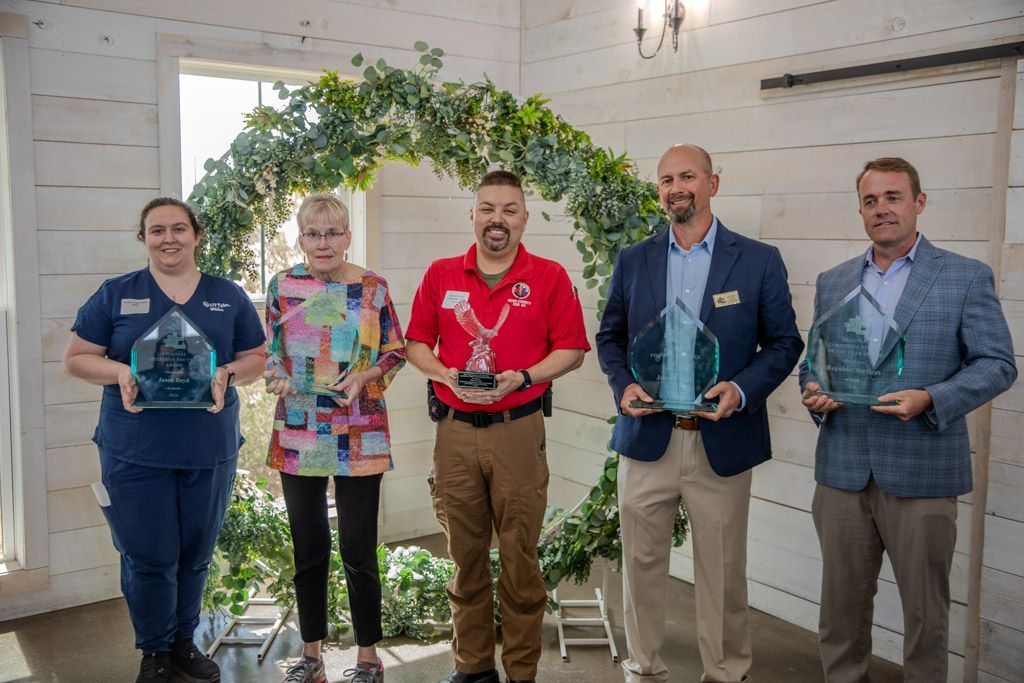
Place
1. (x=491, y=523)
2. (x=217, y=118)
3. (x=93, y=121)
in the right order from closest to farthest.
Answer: (x=491, y=523) → (x=93, y=121) → (x=217, y=118)

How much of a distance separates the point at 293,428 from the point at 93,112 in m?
1.64

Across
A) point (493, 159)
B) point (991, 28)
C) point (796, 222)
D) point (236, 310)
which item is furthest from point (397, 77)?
point (991, 28)

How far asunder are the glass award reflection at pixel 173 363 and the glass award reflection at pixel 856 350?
5.78 feet

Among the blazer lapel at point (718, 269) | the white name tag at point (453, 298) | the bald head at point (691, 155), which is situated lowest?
the white name tag at point (453, 298)

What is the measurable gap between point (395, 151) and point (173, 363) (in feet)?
3.58

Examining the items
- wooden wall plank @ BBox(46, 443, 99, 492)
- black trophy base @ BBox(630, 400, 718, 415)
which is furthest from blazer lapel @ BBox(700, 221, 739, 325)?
wooden wall plank @ BBox(46, 443, 99, 492)

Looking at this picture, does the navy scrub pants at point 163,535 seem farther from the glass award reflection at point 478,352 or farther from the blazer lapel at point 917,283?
the blazer lapel at point 917,283

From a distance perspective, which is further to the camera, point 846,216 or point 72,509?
point 72,509

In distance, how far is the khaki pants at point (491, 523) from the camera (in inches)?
104

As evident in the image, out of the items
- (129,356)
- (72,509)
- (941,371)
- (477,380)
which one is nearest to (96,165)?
(129,356)

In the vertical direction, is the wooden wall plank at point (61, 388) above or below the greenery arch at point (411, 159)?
below

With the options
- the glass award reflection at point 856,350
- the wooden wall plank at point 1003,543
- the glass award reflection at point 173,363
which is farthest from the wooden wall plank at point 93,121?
the wooden wall plank at point 1003,543

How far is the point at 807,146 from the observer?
3.29 metres

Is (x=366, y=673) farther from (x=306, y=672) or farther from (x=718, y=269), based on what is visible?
(x=718, y=269)
